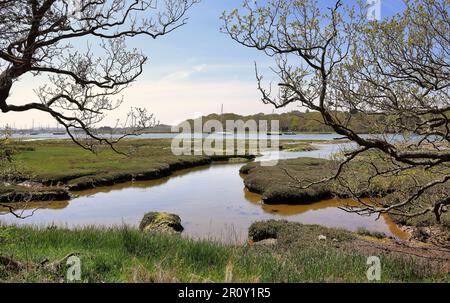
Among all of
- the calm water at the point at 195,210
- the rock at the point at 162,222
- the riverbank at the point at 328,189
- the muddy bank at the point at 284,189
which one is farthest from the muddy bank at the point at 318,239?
the rock at the point at 162,222

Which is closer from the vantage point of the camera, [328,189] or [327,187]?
[327,187]

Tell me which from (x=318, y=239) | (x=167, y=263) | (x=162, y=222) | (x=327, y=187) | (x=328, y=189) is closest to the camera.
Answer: (x=167, y=263)

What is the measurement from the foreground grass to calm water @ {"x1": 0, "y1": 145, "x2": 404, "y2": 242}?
763 centimetres

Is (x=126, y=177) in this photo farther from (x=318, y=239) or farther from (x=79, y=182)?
(x=318, y=239)

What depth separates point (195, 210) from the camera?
2184 centimetres

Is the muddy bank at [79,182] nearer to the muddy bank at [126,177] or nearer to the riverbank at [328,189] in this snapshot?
the muddy bank at [126,177]

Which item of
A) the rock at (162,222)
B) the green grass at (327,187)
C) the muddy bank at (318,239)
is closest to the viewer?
the green grass at (327,187)

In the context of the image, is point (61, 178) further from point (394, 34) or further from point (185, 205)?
point (394, 34)

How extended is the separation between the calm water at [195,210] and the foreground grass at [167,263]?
7634mm

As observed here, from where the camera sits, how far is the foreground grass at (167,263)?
476 cm

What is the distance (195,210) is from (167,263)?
16429mm

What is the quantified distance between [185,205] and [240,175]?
1487cm

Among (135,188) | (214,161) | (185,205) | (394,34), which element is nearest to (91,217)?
(185,205)

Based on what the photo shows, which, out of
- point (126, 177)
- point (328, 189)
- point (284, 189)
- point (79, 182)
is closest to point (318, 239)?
point (284, 189)
